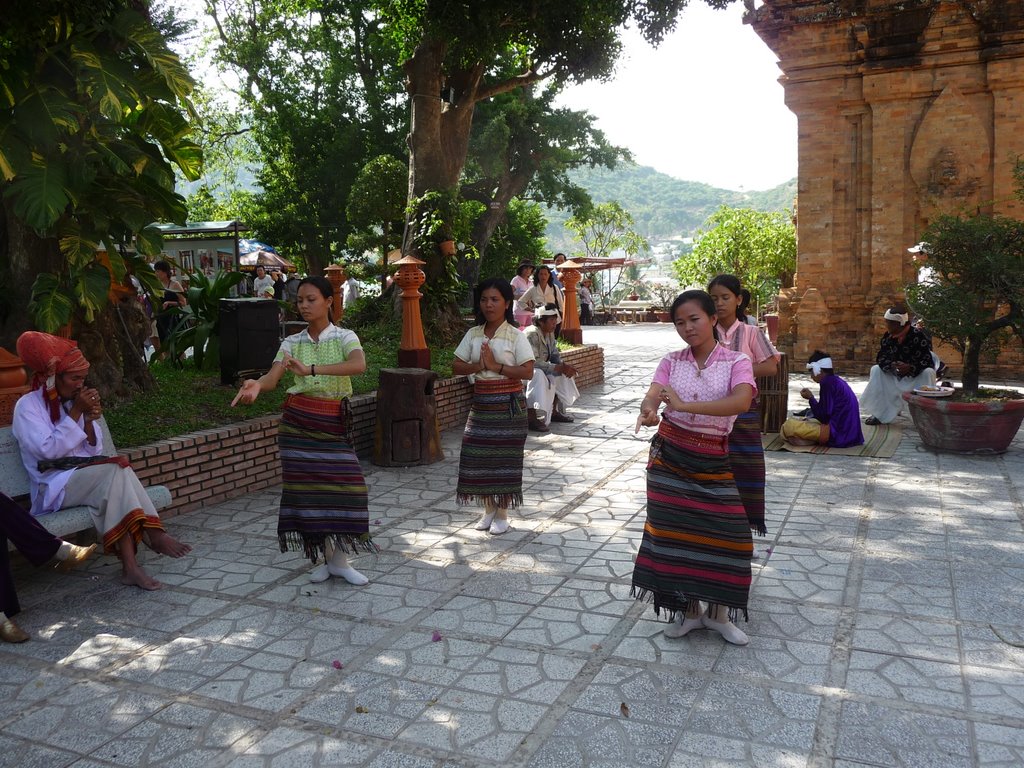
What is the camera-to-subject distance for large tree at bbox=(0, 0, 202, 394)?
20.3 feet

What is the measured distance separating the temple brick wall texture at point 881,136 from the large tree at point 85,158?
957 centimetres

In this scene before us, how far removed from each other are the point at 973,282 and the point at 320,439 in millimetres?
6298

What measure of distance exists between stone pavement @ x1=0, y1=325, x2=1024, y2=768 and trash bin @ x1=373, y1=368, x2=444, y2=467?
1.65m

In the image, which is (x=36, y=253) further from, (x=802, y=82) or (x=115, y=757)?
(x=802, y=82)

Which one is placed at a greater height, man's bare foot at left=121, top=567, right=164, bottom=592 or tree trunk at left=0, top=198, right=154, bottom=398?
tree trunk at left=0, top=198, right=154, bottom=398

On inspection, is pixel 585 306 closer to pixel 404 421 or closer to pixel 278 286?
pixel 278 286

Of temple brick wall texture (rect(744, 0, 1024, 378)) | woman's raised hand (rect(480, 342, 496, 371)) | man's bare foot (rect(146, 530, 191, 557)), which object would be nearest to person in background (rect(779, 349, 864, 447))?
woman's raised hand (rect(480, 342, 496, 371))

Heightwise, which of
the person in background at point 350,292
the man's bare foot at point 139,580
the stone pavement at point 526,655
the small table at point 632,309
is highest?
the person in background at point 350,292

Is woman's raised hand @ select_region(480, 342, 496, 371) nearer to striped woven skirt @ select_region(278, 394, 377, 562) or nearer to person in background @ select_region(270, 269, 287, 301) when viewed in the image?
striped woven skirt @ select_region(278, 394, 377, 562)

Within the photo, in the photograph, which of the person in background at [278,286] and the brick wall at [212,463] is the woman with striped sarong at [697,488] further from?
the person in background at [278,286]

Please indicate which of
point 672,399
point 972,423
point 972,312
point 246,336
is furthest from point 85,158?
point 972,423

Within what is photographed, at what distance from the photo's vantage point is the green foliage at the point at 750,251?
79.8ft

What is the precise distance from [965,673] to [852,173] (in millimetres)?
11235

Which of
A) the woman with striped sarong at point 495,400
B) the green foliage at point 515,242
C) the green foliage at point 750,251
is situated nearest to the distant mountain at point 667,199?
the green foliage at point 515,242
